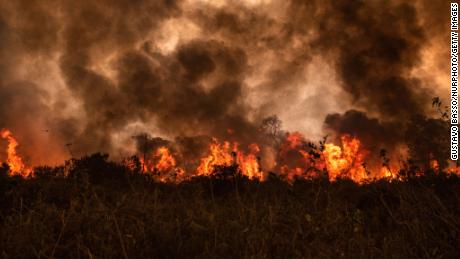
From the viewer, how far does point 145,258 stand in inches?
175

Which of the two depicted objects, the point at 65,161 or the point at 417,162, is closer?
the point at 417,162

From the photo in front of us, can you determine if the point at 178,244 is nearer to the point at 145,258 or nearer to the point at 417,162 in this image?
the point at 145,258

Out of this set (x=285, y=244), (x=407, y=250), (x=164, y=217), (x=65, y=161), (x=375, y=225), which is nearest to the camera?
(x=407, y=250)

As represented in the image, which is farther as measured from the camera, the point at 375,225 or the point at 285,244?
the point at 375,225

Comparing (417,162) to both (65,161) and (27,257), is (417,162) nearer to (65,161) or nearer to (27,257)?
(27,257)

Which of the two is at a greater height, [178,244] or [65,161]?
[65,161]

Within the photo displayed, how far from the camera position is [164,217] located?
6031 mm

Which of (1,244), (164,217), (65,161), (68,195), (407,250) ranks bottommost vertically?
(407,250)

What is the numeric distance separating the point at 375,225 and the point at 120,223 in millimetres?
4056

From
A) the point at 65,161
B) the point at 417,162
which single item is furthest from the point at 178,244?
the point at 65,161

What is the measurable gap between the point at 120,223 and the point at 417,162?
618 cm

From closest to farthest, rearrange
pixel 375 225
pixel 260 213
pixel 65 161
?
pixel 260 213, pixel 375 225, pixel 65 161

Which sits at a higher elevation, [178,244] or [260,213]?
[260,213]

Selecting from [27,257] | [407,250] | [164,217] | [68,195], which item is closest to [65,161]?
[68,195]
